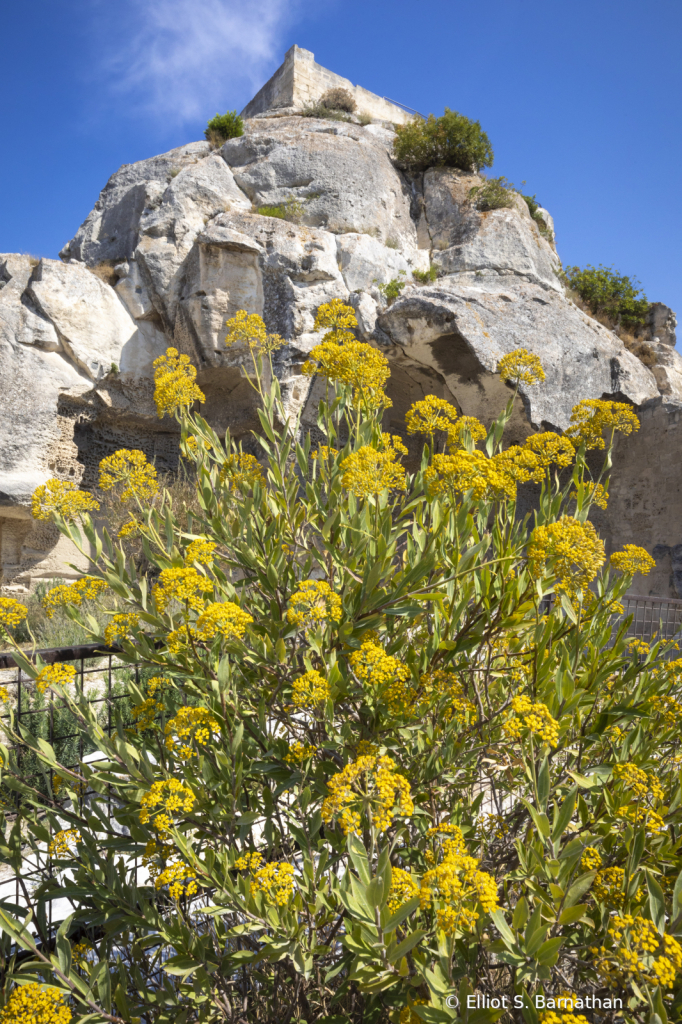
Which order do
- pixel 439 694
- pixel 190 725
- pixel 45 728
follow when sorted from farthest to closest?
pixel 45 728, pixel 439 694, pixel 190 725

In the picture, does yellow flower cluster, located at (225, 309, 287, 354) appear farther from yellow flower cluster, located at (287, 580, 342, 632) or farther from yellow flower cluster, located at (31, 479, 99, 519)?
yellow flower cluster, located at (287, 580, 342, 632)

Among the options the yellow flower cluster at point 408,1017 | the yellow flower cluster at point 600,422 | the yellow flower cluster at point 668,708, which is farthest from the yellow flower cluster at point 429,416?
the yellow flower cluster at point 408,1017

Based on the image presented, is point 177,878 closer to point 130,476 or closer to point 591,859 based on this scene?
point 591,859

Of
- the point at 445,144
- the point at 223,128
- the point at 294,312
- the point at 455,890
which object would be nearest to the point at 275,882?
the point at 455,890

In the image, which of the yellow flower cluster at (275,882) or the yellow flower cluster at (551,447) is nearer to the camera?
the yellow flower cluster at (275,882)

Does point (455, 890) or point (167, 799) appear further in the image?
point (167, 799)

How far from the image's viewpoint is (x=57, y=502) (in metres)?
1.53

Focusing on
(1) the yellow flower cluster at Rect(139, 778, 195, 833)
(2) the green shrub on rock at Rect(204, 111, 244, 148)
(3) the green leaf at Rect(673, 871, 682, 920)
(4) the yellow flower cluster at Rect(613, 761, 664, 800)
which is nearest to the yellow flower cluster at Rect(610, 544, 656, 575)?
(4) the yellow flower cluster at Rect(613, 761, 664, 800)

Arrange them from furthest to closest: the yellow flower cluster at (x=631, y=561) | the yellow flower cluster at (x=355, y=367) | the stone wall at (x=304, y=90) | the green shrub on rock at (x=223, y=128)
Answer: the stone wall at (x=304, y=90) → the green shrub on rock at (x=223, y=128) → the yellow flower cluster at (x=355, y=367) → the yellow flower cluster at (x=631, y=561)

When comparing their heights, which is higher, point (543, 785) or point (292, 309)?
point (292, 309)

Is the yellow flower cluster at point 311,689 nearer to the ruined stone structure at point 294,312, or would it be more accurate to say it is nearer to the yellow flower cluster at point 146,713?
the yellow flower cluster at point 146,713

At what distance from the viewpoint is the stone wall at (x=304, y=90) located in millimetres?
11281

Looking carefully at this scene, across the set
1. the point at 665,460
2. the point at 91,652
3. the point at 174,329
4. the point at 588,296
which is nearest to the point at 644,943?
the point at 91,652

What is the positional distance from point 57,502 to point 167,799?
0.85 metres
